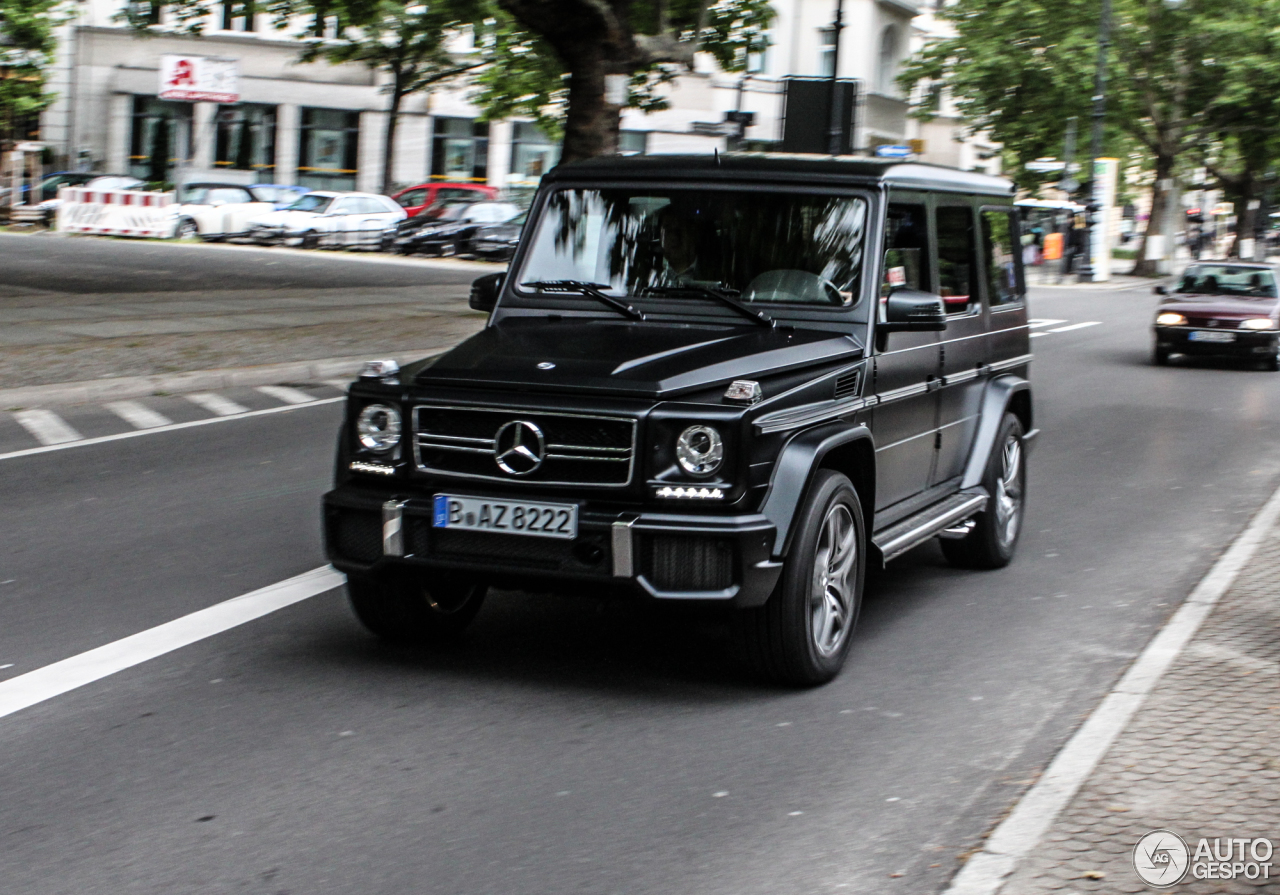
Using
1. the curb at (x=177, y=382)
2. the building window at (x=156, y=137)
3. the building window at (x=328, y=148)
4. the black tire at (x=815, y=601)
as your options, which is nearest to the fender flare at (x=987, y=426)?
the black tire at (x=815, y=601)

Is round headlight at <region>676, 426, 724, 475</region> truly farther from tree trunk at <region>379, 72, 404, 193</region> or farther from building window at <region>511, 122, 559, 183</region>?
building window at <region>511, 122, 559, 183</region>

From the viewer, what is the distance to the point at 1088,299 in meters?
40.6

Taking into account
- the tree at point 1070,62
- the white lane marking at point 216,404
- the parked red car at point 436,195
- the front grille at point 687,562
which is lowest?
the white lane marking at point 216,404

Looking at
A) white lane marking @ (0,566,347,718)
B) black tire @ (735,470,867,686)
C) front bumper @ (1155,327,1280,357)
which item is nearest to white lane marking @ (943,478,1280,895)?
black tire @ (735,470,867,686)

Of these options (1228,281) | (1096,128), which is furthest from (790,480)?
(1096,128)

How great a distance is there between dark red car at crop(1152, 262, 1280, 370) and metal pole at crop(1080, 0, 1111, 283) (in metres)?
26.7

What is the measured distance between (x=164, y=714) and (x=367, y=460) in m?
1.05

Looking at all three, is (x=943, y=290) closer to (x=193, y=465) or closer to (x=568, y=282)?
(x=568, y=282)

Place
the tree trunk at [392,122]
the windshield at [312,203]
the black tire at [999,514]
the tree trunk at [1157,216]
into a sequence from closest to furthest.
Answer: the black tire at [999,514] → the windshield at [312,203] → the tree trunk at [392,122] → the tree trunk at [1157,216]

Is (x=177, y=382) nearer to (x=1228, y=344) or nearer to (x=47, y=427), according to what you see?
(x=47, y=427)

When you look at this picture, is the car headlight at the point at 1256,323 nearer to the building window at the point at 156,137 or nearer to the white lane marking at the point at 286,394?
the white lane marking at the point at 286,394

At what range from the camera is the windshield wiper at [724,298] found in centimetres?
598

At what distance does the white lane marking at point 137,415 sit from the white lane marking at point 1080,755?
7.89 m

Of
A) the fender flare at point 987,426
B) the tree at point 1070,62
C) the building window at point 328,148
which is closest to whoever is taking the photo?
the fender flare at point 987,426
